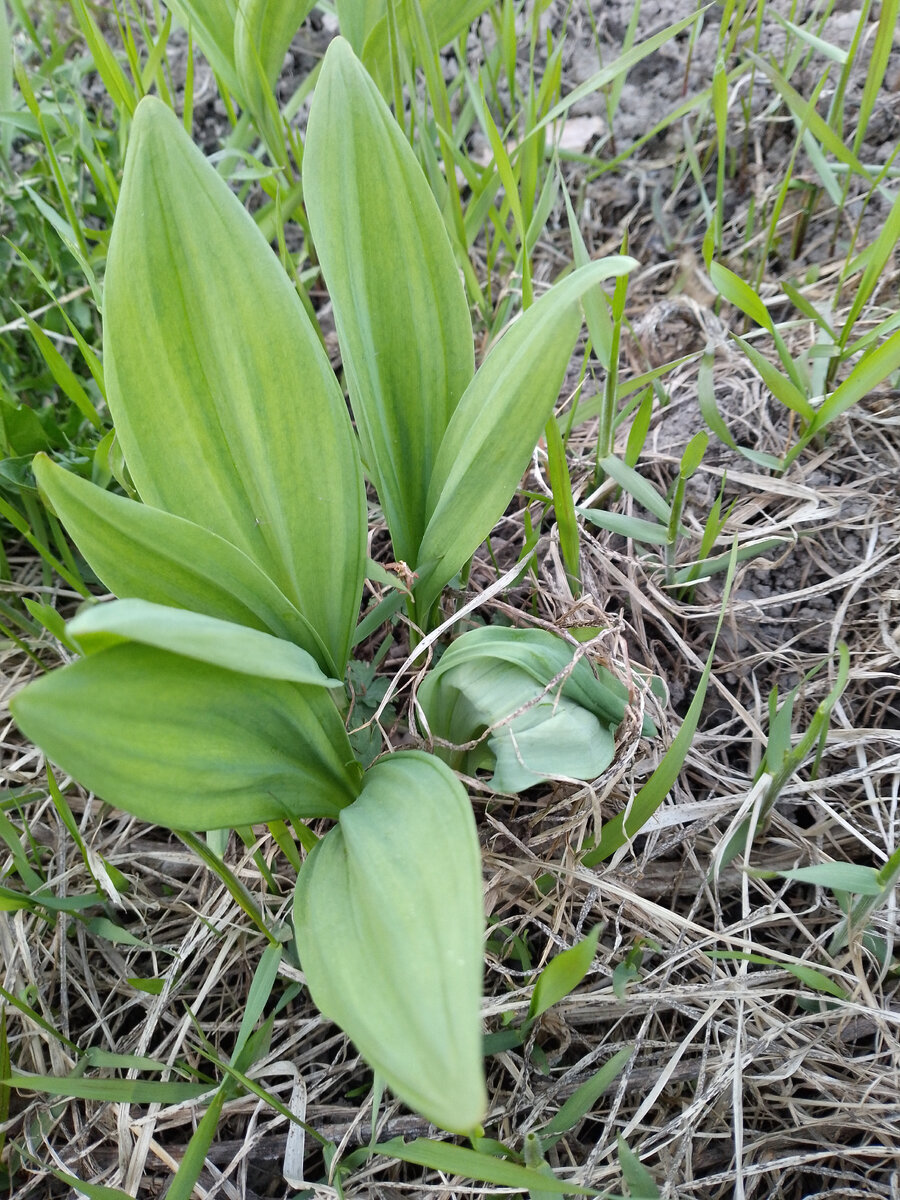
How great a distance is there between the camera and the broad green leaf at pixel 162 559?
675mm

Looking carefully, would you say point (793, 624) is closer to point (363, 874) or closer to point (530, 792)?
point (530, 792)

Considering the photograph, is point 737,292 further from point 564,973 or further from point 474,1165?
point 474,1165

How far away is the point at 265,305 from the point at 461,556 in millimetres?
288

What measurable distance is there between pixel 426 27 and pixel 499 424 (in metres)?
0.78

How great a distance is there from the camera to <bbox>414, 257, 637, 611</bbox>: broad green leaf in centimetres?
71

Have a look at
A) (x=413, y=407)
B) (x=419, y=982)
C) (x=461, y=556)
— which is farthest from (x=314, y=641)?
(x=419, y=982)

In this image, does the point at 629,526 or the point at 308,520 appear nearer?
the point at 308,520

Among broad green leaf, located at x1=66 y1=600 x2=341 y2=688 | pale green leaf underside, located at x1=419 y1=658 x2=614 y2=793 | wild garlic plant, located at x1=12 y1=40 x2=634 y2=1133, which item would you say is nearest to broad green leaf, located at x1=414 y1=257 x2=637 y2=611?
wild garlic plant, located at x1=12 y1=40 x2=634 y2=1133

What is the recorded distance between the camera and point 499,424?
751mm

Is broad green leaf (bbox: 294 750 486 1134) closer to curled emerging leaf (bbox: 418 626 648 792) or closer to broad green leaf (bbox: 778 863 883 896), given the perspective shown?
curled emerging leaf (bbox: 418 626 648 792)

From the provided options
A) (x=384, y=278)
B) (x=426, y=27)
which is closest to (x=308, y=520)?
(x=384, y=278)

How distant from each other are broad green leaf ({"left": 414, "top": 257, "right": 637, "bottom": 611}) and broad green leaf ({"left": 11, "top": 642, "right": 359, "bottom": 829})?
0.63 ft

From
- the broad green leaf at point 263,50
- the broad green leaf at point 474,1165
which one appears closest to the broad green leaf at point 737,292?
the broad green leaf at point 263,50

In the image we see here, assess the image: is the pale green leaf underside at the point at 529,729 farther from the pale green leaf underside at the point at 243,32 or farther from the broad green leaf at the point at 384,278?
the pale green leaf underside at the point at 243,32
